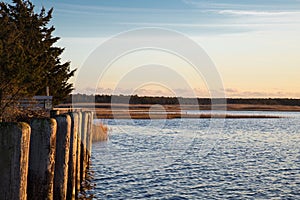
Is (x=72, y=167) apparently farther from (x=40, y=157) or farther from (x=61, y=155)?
(x=40, y=157)

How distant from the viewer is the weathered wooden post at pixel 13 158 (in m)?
8.00

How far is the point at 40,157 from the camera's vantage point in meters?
9.36

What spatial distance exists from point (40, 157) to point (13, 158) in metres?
1.25

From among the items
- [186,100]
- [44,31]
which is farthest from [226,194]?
[186,100]

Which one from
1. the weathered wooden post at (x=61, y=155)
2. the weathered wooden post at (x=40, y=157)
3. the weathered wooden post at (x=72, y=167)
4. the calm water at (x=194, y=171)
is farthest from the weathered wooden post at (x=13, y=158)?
the calm water at (x=194, y=171)

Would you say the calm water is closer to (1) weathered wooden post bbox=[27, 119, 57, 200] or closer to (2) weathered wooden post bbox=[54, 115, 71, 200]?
(2) weathered wooden post bbox=[54, 115, 71, 200]

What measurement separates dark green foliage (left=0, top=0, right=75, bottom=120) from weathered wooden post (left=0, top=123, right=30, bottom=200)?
994cm

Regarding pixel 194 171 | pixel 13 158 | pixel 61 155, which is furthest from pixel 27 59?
pixel 13 158

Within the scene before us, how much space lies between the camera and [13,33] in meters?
26.9

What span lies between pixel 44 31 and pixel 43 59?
19.8 feet

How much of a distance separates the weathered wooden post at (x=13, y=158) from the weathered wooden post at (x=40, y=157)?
902 millimetres

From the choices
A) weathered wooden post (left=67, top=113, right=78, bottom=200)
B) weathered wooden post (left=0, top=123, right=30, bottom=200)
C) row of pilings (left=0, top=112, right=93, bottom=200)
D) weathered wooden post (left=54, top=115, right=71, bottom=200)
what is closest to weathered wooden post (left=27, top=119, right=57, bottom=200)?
row of pilings (left=0, top=112, right=93, bottom=200)

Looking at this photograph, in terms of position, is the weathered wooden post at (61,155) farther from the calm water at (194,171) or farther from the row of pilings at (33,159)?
the calm water at (194,171)

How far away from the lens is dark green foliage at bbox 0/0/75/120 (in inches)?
904
